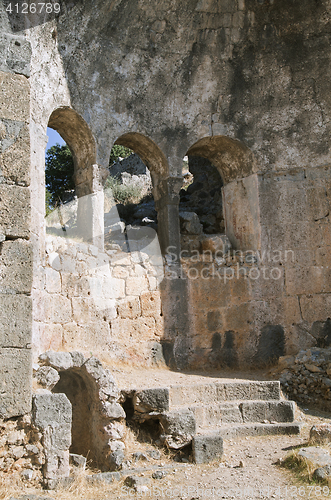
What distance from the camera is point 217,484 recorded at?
5.01m

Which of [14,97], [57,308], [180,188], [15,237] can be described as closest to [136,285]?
[57,308]

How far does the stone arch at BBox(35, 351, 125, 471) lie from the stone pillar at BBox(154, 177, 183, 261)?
136 inches

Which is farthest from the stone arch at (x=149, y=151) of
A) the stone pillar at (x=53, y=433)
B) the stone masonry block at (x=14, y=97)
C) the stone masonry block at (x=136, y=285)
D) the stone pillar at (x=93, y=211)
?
the stone pillar at (x=53, y=433)

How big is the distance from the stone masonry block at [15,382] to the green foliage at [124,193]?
815 centimetres

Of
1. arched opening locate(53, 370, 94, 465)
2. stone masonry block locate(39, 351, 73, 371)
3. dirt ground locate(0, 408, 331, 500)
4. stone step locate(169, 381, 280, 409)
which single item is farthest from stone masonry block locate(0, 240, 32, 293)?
stone step locate(169, 381, 280, 409)

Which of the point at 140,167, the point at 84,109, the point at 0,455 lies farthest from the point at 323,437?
the point at 140,167

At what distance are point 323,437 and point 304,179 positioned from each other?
5.09 m

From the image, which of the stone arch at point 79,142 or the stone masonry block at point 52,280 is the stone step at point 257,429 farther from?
the stone arch at point 79,142

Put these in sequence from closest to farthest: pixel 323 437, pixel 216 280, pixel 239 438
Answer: pixel 323 437 → pixel 239 438 → pixel 216 280

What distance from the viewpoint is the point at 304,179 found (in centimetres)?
935

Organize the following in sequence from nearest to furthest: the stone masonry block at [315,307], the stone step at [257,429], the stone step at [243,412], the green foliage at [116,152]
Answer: the stone step at [257,429], the stone step at [243,412], the stone masonry block at [315,307], the green foliage at [116,152]

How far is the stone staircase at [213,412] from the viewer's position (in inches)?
228

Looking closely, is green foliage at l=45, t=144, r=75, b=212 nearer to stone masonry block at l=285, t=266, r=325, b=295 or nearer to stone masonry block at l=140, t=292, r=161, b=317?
stone masonry block at l=140, t=292, r=161, b=317

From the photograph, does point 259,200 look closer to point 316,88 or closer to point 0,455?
point 316,88
